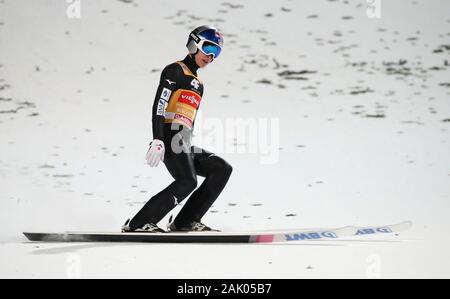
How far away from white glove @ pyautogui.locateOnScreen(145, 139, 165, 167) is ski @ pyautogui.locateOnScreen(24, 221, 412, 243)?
66cm

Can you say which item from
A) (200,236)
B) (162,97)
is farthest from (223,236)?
(162,97)

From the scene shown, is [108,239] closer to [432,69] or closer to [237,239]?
[237,239]

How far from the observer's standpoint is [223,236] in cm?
671

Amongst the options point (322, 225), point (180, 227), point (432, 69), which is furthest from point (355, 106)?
point (180, 227)

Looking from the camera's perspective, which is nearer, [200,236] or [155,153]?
[155,153]

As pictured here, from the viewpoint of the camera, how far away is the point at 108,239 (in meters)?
6.68

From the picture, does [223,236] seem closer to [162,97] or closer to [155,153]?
[155,153]

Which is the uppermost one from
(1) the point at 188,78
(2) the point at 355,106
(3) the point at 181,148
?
(1) the point at 188,78

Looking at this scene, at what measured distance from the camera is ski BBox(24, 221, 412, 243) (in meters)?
6.65

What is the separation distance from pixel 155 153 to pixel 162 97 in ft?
1.69

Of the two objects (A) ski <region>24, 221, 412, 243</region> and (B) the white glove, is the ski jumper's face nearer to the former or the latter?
(B) the white glove

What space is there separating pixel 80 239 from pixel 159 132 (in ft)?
3.95

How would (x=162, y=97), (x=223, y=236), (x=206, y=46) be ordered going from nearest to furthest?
(x=162, y=97), (x=223, y=236), (x=206, y=46)

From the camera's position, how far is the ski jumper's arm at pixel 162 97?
6.52 meters
